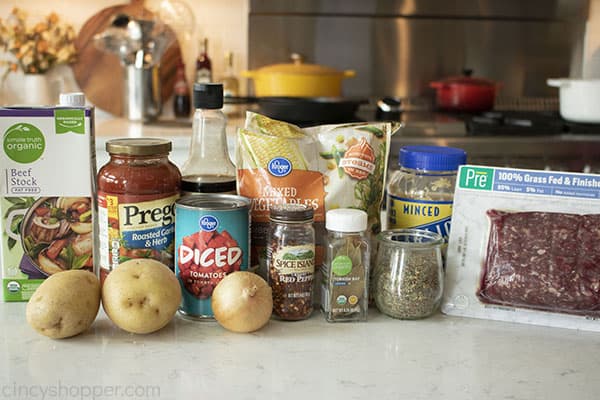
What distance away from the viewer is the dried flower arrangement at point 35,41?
297 cm

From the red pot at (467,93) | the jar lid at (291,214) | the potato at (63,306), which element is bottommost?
the potato at (63,306)

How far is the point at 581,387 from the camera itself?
2.74 feet

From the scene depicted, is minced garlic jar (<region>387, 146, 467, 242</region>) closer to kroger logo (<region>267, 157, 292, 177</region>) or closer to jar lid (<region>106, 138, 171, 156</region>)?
kroger logo (<region>267, 157, 292, 177</region>)

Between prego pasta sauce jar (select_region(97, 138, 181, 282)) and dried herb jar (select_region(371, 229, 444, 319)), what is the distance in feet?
0.97

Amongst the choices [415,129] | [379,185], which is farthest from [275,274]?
[415,129]

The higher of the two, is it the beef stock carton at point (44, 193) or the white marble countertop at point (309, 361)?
the beef stock carton at point (44, 193)

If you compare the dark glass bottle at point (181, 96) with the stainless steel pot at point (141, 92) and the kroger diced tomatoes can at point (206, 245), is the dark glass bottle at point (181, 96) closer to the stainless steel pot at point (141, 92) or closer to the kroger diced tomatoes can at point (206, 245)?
the stainless steel pot at point (141, 92)

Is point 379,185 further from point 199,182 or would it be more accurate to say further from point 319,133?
point 199,182

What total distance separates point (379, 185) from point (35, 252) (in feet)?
1.63

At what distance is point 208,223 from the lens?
964 mm

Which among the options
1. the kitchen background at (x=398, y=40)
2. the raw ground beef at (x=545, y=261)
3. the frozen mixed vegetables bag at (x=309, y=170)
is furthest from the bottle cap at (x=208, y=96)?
the kitchen background at (x=398, y=40)

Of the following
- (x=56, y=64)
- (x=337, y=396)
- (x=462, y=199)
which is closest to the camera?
(x=337, y=396)

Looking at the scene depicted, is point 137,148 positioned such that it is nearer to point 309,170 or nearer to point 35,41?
point 309,170

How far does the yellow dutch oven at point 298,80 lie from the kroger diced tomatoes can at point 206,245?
184 centimetres
